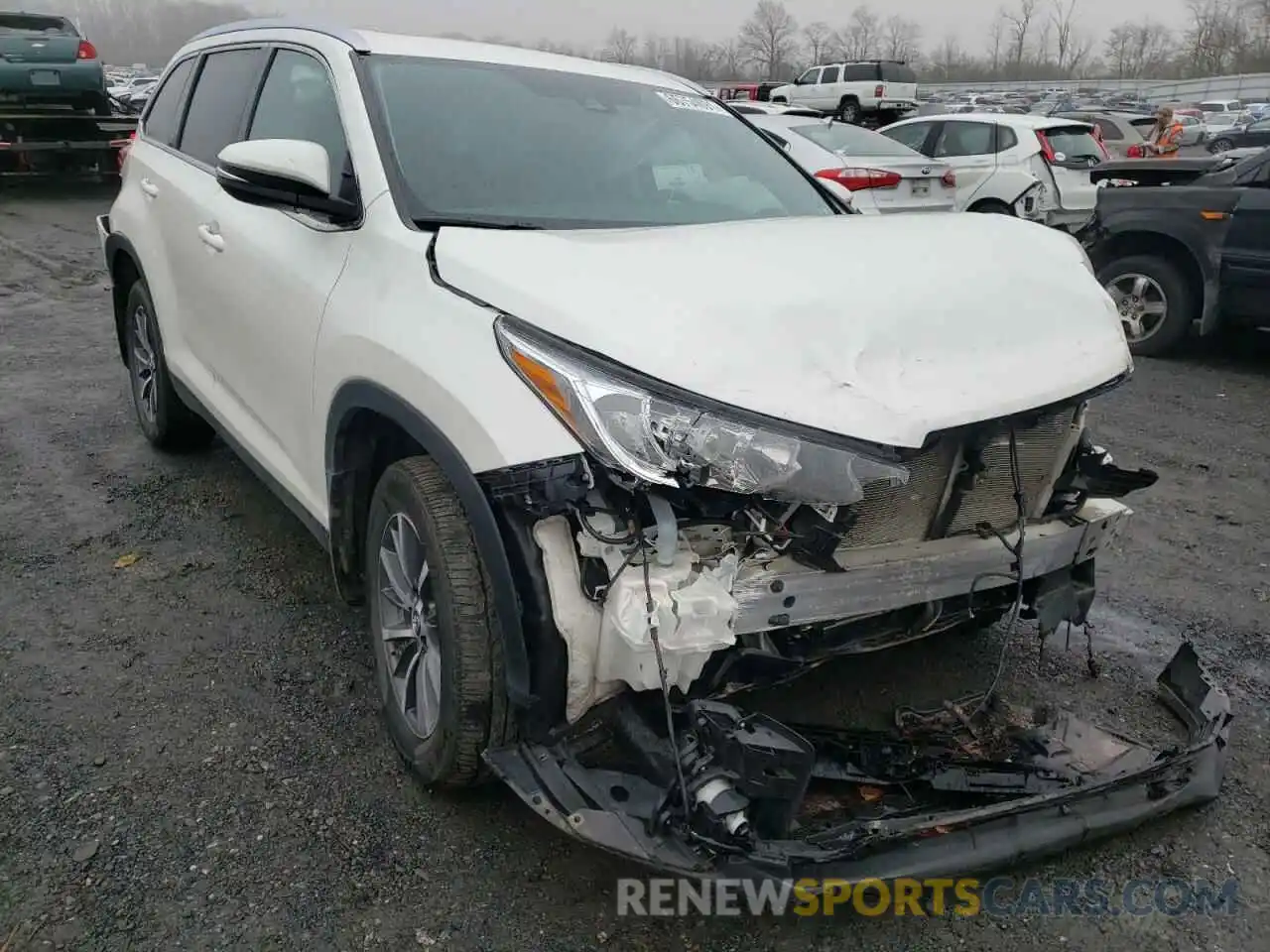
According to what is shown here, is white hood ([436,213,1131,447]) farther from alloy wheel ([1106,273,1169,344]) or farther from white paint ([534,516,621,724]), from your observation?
alloy wheel ([1106,273,1169,344])

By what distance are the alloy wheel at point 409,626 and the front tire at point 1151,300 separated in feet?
21.0

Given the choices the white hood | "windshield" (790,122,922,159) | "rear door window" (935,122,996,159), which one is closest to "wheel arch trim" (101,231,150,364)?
the white hood

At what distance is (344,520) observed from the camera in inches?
115

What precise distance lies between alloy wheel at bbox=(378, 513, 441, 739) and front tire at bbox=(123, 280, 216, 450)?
2.27 m

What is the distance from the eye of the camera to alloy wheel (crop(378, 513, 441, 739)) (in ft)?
8.39

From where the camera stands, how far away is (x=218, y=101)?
4141 millimetres

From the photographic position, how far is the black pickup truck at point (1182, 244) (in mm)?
6980

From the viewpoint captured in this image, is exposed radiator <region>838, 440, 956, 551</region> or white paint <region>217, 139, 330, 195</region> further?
white paint <region>217, 139, 330, 195</region>

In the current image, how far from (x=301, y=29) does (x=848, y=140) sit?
338 inches

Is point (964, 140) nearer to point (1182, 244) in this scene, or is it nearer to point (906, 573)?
point (1182, 244)

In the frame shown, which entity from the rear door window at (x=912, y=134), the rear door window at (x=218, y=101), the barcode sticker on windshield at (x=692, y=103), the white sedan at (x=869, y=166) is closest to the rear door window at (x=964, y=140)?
the rear door window at (x=912, y=134)

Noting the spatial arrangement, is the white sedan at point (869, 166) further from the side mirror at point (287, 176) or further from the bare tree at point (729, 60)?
the bare tree at point (729, 60)

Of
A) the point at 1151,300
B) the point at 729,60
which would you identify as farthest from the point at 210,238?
the point at 729,60

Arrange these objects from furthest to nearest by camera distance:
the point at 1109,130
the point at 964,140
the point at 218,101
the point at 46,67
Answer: the point at 1109,130
the point at 46,67
the point at 964,140
the point at 218,101
